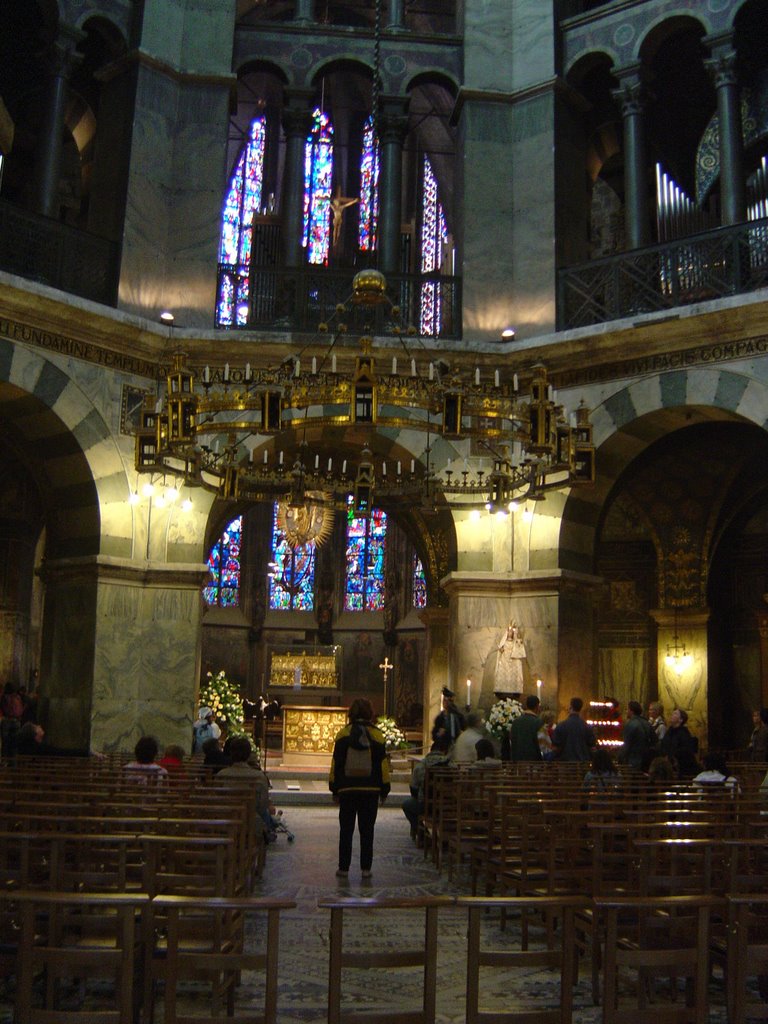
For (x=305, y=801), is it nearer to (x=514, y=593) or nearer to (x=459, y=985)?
(x=514, y=593)

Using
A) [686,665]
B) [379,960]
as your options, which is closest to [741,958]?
[379,960]

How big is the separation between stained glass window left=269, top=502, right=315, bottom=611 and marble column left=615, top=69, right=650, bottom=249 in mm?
14832

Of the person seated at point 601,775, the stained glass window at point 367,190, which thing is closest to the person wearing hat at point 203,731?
the person seated at point 601,775

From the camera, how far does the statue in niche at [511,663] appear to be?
Answer: 48.8ft

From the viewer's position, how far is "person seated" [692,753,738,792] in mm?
8484

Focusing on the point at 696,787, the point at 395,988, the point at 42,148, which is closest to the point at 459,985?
the point at 395,988

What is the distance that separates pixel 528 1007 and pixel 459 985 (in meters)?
0.41

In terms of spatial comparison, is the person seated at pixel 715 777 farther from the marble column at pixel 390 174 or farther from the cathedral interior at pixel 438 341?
the marble column at pixel 390 174

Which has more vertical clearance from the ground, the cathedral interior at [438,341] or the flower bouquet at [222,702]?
the cathedral interior at [438,341]

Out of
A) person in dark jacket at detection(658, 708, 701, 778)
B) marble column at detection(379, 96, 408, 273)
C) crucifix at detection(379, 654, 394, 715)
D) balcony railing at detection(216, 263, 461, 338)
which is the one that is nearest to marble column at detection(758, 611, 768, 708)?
person in dark jacket at detection(658, 708, 701, 778)

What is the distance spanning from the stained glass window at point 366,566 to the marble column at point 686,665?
11389 mm

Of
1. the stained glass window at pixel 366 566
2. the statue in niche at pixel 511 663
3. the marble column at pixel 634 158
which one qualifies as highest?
the marble column at pixel 634 158

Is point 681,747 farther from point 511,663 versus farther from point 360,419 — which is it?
point 360,419

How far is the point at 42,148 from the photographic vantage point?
52.3ft
